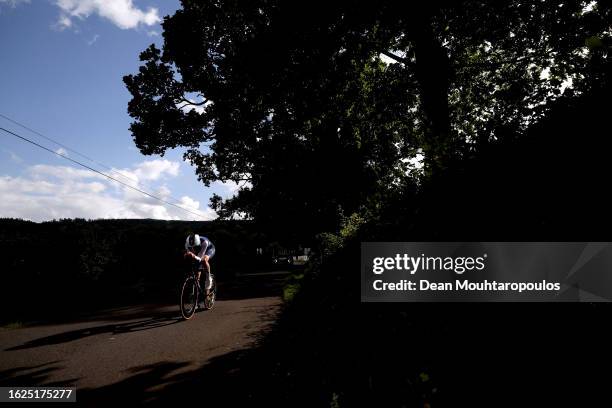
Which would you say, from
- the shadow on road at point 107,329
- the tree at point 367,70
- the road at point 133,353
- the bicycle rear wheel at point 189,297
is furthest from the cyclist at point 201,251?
the tree at point 367,70

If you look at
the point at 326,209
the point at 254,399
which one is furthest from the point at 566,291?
the point at 326,209

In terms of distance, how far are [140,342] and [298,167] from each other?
16.8m

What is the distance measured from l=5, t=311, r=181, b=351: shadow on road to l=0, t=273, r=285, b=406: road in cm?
2

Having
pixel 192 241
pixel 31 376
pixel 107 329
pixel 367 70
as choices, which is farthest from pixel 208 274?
pixel 367 70

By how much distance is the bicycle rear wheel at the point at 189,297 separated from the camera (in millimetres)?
7672

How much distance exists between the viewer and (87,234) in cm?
1205

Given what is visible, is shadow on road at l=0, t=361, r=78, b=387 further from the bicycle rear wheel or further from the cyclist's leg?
the cyclist's leg

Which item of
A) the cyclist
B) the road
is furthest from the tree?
the cyclist

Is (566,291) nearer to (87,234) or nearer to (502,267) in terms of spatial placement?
(502,267)

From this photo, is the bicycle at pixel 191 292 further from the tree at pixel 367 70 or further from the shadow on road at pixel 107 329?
the tree at pixel 367 70

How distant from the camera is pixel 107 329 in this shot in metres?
6.96

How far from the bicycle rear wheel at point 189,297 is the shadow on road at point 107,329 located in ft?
0.83

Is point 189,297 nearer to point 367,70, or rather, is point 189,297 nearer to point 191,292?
point 191,292

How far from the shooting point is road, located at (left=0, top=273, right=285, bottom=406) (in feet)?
13.3
